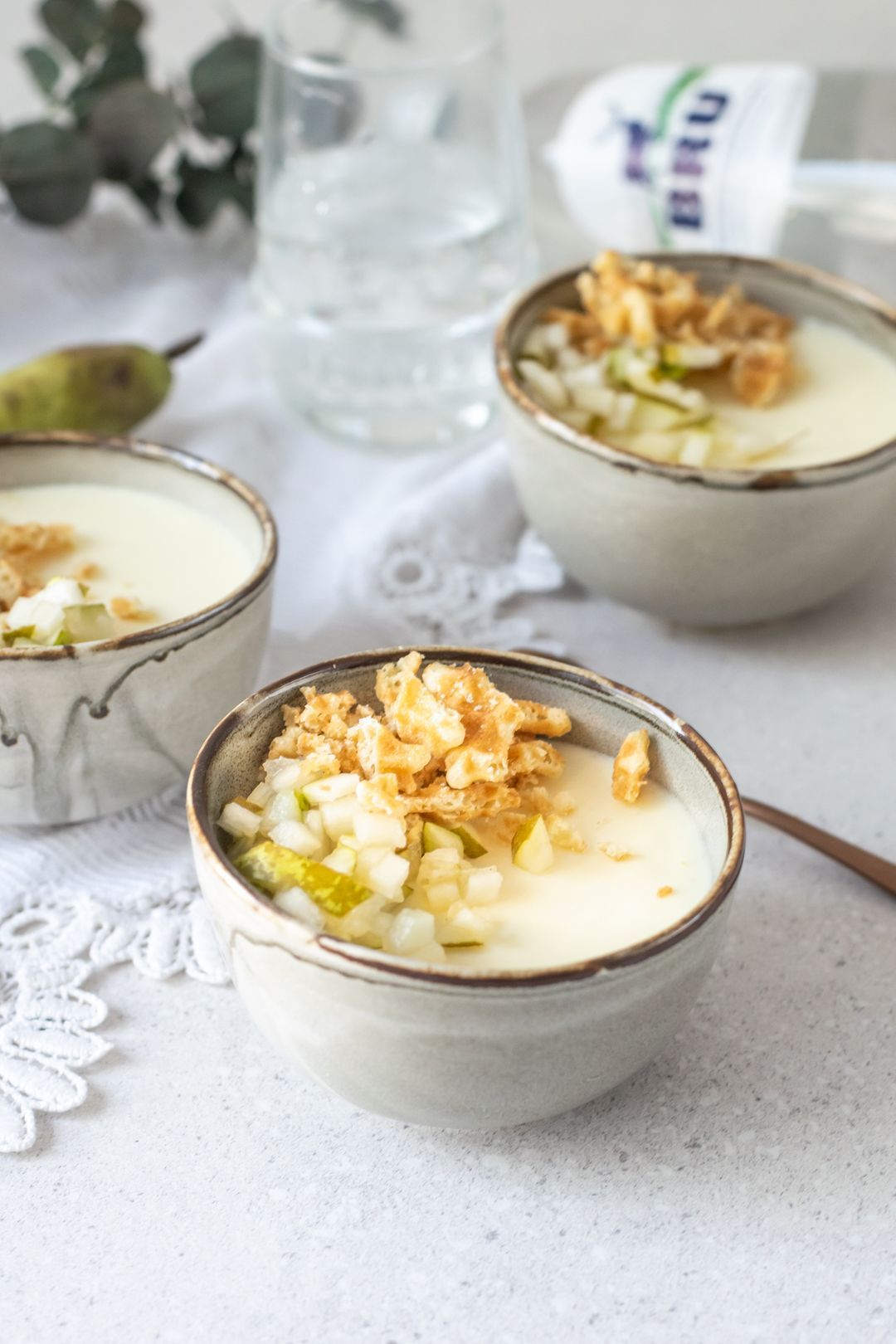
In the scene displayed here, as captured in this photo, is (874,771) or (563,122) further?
(563,122)

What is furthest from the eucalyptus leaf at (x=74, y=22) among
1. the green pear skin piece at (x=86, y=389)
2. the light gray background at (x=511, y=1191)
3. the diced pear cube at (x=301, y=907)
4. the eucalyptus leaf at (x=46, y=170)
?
the diced pear cube at (x=301, y=907)

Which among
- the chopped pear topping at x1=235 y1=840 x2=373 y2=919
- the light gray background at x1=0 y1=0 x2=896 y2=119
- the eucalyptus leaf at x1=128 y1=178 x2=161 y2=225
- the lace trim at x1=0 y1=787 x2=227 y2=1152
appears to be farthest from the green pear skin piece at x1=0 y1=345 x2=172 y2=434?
the light gray background at x1=0 y1=0 x2=896 y2=119

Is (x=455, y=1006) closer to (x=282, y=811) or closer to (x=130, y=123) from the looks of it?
(x=282, y=811)

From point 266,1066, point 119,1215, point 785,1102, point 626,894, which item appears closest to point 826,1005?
point 785,1102

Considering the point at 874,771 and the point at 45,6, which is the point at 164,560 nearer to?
the point at 874,771

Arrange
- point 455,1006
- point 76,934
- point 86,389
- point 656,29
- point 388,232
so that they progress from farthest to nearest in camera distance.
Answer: point 656,29 → point 388,232 → point 86,389 → point 76,934 → point 455,1006

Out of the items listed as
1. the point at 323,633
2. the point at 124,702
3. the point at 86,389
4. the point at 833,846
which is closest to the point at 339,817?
the point at 124,702

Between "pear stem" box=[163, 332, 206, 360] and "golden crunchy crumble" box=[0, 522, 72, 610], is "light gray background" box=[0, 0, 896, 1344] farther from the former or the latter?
"pear stem" box=[163, 332, 206, 360]
